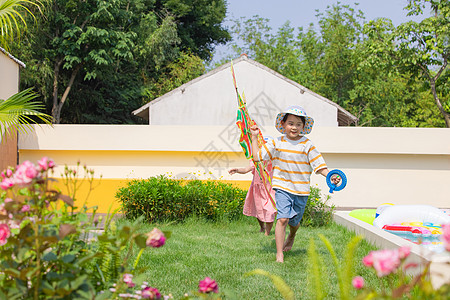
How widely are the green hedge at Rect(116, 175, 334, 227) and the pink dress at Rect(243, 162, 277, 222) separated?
3.77 ft

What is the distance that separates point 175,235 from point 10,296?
16.4 feet

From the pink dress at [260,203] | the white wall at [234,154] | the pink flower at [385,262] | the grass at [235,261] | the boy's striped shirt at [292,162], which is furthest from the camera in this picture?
the white wall at [234,154]

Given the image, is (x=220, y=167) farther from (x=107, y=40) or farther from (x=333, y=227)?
(x=107, y=40)

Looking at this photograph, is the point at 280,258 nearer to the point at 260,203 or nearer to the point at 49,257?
the point at 260,203

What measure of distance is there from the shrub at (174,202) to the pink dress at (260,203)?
1.15 m

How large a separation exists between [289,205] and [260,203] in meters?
2.01

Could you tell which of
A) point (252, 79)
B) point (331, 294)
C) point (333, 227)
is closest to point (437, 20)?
point (252, 79)

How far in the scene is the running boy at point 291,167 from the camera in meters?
4.95

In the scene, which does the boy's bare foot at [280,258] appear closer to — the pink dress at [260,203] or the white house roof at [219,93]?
the pink dress at [260,203]

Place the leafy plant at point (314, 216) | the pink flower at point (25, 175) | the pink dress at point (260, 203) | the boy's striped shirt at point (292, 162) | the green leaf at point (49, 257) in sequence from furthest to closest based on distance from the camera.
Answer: the leafy plant at point (314, 216) → the pink dress at point (260, 203) → the boy's striped shirt at point (292, 162) → the green leaf at point (49, 257) → the pink flower at point (25, 175)

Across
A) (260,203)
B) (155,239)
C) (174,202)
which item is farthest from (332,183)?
(174,202)

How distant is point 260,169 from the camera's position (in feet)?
18.6

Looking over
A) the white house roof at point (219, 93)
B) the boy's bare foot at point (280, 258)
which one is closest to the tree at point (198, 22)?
the white house roof at point (219, 93)

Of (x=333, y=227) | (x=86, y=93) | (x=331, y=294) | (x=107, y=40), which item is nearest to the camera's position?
(x=331, y=294)
